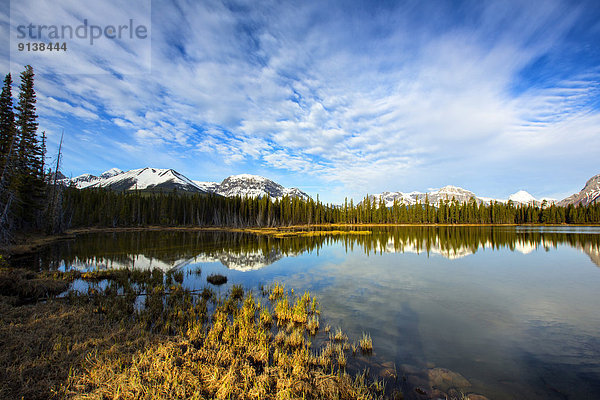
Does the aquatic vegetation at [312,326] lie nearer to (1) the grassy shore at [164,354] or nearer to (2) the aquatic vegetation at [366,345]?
(1) the grassy shore at [164,354]

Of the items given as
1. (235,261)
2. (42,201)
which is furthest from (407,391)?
(42,201)

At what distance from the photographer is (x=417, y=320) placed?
13078mm

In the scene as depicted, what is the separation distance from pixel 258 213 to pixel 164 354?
406ft

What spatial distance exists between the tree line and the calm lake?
8277cm

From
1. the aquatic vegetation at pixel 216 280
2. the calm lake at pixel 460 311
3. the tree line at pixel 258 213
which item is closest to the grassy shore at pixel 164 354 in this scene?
the calm lake at pixel 460 311

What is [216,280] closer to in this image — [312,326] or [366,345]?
[312,326]

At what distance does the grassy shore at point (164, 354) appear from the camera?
6047 mm

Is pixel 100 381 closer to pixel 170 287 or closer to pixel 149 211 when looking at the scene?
pixel 170 287

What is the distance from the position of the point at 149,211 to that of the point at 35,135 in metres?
79.9

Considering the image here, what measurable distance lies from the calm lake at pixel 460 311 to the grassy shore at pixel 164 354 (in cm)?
219

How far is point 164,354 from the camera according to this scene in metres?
7.64

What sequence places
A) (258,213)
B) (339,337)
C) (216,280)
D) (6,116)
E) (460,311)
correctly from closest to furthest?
(339,337) → (460,311) → (216,280) → (6,116) → (258,213)

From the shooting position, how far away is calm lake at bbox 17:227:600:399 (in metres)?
8.41

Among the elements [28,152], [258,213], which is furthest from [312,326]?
[258,213]
